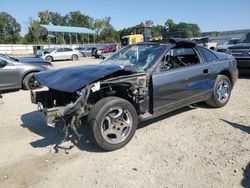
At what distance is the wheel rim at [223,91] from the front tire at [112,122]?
8.94 ft

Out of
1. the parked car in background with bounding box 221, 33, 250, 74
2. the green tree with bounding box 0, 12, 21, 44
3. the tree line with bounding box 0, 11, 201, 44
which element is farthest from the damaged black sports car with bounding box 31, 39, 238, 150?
the green tree with bounding box 0, 12, 21, 44

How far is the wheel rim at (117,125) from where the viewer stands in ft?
13.9

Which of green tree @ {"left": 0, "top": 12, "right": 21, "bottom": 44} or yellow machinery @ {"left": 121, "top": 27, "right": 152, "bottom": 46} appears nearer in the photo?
yellow machinery @ {"left": 121, "top": 27, "right": 152, "bottom": 46}

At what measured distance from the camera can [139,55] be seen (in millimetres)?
5383

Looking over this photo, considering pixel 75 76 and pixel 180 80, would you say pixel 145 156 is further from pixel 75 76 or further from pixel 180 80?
pixel 180 80

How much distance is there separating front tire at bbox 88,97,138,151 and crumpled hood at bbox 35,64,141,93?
0.38 meters

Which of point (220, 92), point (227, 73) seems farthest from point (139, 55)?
point (227, 73)

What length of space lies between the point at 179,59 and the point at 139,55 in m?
0.81

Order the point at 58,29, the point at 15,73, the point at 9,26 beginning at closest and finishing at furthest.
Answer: the point at 15,73, the point at 58,29, the point at 9,26

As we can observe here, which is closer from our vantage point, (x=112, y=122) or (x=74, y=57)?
(x=112, y=122)

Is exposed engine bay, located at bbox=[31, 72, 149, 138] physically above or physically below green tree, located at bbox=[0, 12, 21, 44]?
below

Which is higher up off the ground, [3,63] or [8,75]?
[3,63]

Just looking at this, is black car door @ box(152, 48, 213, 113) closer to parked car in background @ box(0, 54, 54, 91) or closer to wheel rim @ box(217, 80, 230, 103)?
wheel rim @ box(217, 80, 230, 103)

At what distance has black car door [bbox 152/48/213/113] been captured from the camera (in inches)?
190
